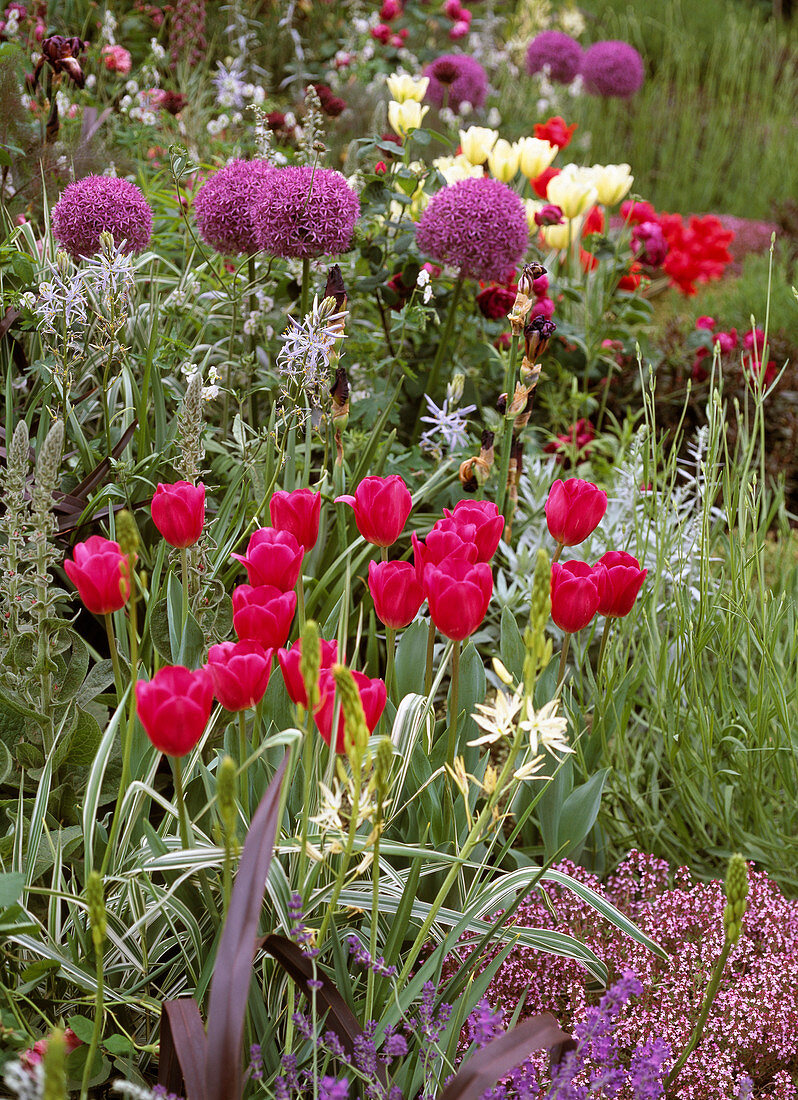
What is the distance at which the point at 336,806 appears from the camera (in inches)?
38.6

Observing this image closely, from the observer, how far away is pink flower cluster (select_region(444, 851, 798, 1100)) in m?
1.35

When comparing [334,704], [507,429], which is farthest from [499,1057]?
[507,429]

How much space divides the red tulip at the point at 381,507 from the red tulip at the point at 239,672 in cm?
32

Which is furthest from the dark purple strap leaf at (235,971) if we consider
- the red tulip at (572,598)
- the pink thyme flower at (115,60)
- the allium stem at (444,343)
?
the pink thyme flower at (115,60)

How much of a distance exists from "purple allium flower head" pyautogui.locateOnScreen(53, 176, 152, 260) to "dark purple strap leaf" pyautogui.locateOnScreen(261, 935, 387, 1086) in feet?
4.55

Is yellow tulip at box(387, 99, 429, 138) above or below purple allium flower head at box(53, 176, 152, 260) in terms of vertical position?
above

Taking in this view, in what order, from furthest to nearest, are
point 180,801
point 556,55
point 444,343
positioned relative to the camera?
point 556,55, point 444,343, point 180,801

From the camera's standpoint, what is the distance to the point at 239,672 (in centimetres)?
98

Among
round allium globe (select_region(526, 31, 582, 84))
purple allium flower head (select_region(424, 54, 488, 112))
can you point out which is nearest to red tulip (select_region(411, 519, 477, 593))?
purple allium flower head (select_region(424, 54, 488, 112))

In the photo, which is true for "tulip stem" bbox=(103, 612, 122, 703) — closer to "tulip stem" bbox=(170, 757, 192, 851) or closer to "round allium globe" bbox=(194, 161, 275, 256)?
"tulip stem" bbox=(170, 757, 192, 851)

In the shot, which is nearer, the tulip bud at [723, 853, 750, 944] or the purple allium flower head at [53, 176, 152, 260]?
the tulip bud at [723, 853, 750, 944]

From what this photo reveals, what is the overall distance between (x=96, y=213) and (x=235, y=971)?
1.50 metres

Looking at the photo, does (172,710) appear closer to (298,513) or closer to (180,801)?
(180,801)

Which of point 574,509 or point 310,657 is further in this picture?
point 574,509
